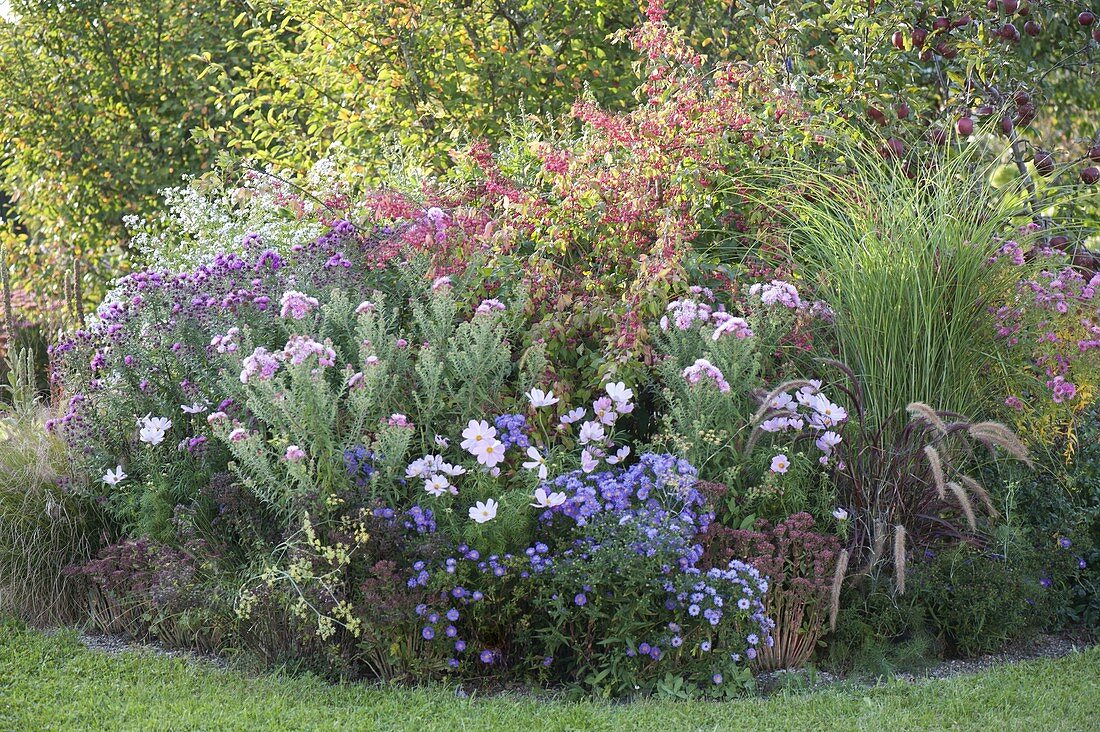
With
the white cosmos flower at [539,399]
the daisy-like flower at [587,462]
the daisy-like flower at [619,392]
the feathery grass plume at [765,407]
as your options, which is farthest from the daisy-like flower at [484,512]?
the feathery grass plume at [765,407]

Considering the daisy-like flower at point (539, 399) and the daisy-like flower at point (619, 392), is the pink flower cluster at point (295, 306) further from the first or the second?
the daisy-like flower at point (619, 392)

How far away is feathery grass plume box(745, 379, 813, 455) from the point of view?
386cm

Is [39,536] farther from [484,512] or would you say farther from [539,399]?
[539,399]

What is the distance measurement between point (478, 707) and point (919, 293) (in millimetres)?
2255

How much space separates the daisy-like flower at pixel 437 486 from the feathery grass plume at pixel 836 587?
1.30m

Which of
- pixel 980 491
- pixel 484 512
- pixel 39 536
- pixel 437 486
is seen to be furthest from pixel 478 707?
pixel 39 536

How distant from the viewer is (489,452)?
12.9 ft

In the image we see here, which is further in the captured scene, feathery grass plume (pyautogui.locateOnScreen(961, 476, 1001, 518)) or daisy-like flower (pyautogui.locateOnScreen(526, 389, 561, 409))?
daisy-like flower (pyautogui.locateOnScreen(526, 389, 561, 409))

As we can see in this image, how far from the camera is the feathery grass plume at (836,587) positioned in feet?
12.1

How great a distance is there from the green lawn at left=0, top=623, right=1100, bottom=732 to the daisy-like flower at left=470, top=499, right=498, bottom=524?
55 centimetres

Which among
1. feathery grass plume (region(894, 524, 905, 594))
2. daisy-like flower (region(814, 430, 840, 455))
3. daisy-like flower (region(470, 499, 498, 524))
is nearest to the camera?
feathery grass plume (region(894, 524, 905, 594))

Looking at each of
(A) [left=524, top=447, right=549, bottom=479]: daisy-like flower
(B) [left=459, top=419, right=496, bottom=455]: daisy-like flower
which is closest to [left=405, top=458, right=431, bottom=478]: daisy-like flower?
(B) [left=459, top=419, right=496, bottom=455]: daisy-like flower

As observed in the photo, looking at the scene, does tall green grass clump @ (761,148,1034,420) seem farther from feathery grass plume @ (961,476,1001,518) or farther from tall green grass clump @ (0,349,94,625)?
tall green grass clump @ (0,349,94,625)

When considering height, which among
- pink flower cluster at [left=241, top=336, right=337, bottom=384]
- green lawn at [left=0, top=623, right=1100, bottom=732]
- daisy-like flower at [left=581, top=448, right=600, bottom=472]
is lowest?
green lawn at [left=0, top=623, right=1100, bottom=732]
